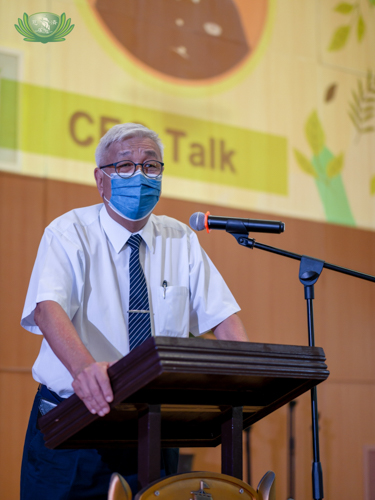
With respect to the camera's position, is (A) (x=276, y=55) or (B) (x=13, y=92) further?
(A) (x=276, y=55)

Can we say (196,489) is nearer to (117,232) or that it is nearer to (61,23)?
(117,232)

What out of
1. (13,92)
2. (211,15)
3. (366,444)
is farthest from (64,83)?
(366,444)

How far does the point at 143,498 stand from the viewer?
1.21 metres

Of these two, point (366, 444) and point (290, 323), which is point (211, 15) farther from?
point (366, 444)

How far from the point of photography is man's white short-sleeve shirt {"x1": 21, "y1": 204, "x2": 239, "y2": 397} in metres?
1.74

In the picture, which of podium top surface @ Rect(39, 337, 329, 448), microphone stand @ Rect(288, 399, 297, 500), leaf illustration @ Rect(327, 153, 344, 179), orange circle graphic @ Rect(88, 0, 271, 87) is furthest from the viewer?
leaf illustration @ Rect(327, 153, 344, 179)

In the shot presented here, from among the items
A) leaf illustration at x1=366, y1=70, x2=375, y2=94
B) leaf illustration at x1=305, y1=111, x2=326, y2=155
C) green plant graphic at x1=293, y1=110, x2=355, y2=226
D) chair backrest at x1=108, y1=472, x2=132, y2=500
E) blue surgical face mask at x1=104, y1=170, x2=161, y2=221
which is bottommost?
chair backrest at x1=108, y1=472, x2=132, y2=500

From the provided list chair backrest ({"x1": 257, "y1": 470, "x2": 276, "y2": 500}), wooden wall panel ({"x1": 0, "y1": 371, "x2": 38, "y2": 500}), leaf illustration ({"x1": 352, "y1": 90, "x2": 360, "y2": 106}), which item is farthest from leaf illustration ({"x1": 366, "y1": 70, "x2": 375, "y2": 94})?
chair backrest ({"x1": 257, "y1": 470, "x2": 276, "y2": 500})

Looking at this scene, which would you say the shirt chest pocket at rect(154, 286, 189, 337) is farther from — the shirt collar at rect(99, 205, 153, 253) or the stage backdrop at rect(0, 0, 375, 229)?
the stage backdrop at rect(0, 0, 375, 229)

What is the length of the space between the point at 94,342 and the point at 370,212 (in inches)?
162

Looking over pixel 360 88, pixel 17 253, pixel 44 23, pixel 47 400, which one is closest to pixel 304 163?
pixel 360 88

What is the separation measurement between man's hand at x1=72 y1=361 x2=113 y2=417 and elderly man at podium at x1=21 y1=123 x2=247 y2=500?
0.06m

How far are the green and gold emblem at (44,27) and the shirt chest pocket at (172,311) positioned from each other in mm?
2803

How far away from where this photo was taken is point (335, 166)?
5238mm
